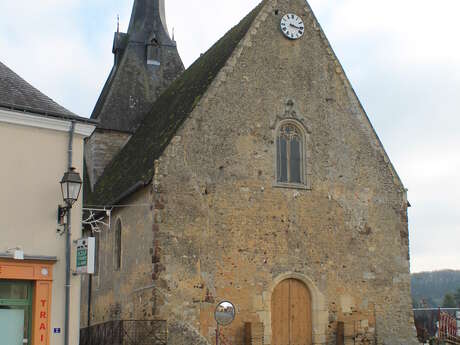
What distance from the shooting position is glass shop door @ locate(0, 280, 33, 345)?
1513 centimetres

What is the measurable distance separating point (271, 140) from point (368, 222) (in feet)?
12.7

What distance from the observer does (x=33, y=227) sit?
15.5 metres

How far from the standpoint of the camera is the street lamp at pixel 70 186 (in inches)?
584

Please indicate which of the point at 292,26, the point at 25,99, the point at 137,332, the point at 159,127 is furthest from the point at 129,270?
the point at 292,26

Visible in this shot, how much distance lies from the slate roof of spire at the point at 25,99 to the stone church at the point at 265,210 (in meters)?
4.42

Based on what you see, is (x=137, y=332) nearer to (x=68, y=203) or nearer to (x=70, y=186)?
(x=68, y=203)

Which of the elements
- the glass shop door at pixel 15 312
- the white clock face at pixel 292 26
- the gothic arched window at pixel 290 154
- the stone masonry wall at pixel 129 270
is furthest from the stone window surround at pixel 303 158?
the glass shop door at pixel 15 312

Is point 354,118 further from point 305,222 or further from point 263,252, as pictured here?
point 263,252

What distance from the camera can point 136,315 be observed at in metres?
21.0

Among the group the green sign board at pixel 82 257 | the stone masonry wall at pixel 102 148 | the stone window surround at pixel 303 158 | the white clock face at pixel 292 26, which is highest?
the white clock face at pixel 292 26

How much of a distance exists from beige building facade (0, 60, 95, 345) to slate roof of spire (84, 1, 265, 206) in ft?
16.0

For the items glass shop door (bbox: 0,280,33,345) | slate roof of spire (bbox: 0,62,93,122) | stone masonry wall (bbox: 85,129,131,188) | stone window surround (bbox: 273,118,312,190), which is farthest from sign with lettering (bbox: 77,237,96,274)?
stone masonry wall (bbox: 85,129,131,188)

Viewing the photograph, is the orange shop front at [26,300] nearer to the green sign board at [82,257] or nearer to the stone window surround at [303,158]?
the green sign board at [82,257]

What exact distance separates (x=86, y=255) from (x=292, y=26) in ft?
37.0
